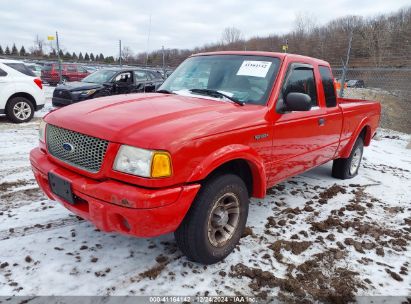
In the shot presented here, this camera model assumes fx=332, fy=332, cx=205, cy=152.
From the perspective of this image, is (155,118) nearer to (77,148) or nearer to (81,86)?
(77,148)

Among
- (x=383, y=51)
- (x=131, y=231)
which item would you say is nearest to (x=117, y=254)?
(x=131, y=231)

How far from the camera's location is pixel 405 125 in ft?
39.2

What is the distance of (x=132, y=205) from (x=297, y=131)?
2068 mm

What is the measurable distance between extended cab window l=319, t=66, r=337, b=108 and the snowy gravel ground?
1292 millimetres

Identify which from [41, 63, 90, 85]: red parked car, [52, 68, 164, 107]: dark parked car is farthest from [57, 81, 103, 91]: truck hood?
[41, 63, 90, 85]: red parked car

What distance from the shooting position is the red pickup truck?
2320 millimetres

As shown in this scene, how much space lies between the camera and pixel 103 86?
10.3 meters

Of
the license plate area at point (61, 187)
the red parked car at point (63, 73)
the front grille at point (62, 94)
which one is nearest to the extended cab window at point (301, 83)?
the license plate area at point (61, 187)

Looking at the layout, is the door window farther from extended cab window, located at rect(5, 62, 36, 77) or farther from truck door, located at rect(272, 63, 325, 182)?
truck door, located at rect(272, 63, 325, 182)

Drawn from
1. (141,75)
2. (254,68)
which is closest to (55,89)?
(141,75)

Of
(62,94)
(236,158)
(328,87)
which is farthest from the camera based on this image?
(62,94)

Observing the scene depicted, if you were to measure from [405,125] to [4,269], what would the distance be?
12943 millimetres

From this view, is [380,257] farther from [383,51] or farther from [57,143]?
[383,51]

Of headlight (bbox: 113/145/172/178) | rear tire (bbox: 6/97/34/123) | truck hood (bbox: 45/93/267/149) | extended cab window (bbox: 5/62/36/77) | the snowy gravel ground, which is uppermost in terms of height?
extended cab window (bbox: 5/62/36/77)
